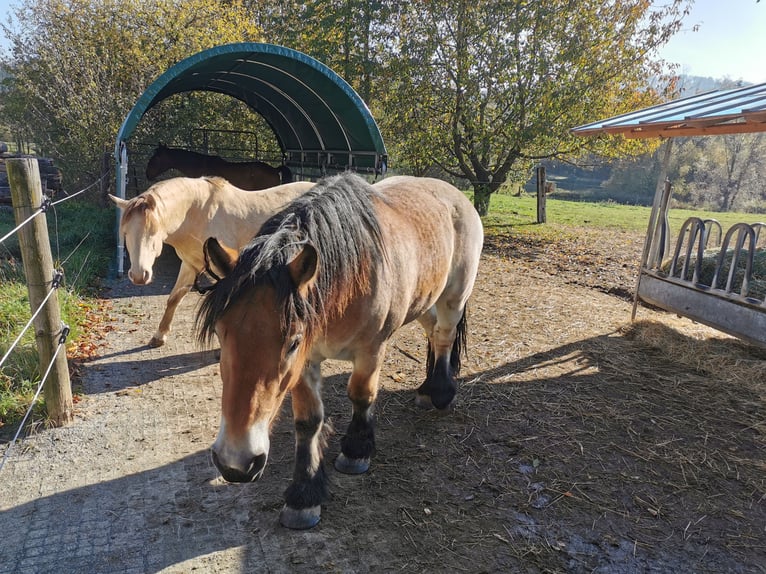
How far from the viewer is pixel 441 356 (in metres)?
3.82

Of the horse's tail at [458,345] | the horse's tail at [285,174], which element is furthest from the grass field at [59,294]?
the horse's tail at [285,174]

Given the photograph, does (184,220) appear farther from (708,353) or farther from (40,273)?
(708,353)

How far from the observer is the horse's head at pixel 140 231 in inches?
160

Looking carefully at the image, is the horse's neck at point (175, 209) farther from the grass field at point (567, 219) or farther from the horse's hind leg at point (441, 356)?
the grass field at point (567, 219)

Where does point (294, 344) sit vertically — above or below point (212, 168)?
below

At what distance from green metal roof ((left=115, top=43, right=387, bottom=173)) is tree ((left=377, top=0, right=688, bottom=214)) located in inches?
115

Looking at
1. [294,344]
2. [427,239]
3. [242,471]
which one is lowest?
[242,471]

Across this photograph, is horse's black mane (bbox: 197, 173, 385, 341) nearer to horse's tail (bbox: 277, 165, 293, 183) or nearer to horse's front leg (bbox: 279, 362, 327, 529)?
horse's front leg (bbox: 279, 362, 327, 529)

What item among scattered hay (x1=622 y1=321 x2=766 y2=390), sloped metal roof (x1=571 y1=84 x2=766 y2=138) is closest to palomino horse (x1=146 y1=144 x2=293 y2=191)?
sloped metal roof (x1=571 y1=84 x2=766 y2=138)

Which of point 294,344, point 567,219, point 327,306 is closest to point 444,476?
point 327,306

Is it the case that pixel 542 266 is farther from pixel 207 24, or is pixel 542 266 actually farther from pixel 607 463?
pixel 207 24

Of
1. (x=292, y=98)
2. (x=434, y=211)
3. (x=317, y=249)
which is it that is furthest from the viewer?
(x=292, y=98)

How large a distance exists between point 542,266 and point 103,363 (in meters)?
7.41

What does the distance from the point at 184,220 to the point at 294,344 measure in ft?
10.3
